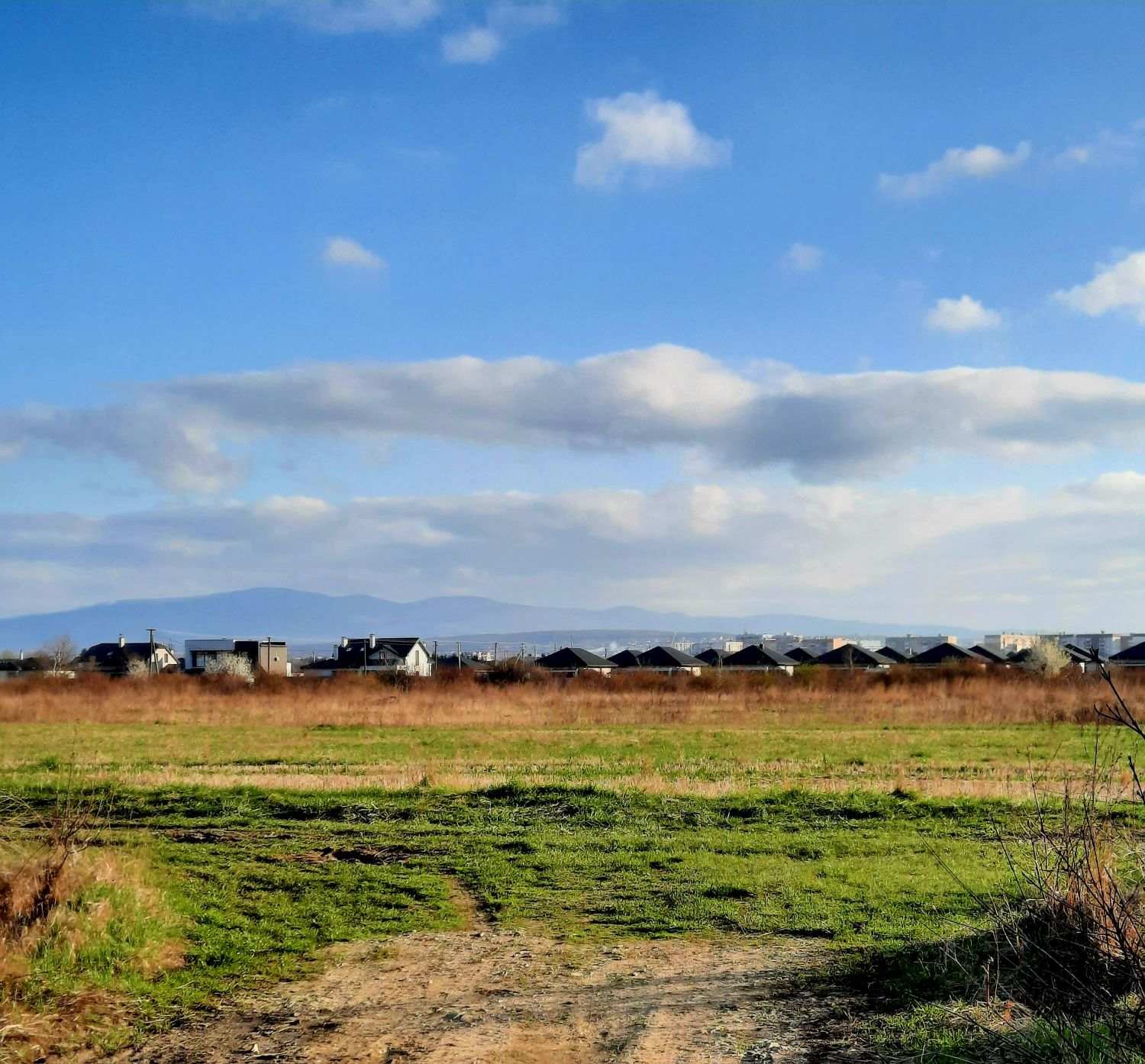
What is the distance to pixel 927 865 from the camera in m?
13.3

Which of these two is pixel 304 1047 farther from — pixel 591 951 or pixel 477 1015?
pixel 591 951

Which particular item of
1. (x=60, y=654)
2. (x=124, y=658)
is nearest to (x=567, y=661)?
(x=60, y=654)

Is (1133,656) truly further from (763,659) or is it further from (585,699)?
(585,699)

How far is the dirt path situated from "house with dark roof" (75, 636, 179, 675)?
329 feet

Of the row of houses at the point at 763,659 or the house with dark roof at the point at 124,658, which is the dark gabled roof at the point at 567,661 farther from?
the house with dark roof at the point at 124,658

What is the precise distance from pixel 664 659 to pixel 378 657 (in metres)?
38.2

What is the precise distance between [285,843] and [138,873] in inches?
179

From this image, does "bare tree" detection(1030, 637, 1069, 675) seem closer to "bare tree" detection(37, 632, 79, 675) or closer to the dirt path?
the dirt path

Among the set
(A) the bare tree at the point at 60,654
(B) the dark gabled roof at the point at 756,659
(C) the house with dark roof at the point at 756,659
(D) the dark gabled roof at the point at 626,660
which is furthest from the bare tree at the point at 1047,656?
(A) the bare tree at the point at 60,654

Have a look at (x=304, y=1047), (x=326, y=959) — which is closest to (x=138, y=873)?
(x=326, y=959)

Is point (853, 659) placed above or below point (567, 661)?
below

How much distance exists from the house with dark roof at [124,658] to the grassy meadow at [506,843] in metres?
77.4

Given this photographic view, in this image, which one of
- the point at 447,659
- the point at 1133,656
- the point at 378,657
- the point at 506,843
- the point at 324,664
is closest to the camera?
the point at 506,843

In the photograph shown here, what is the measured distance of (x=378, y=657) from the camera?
124 meters
